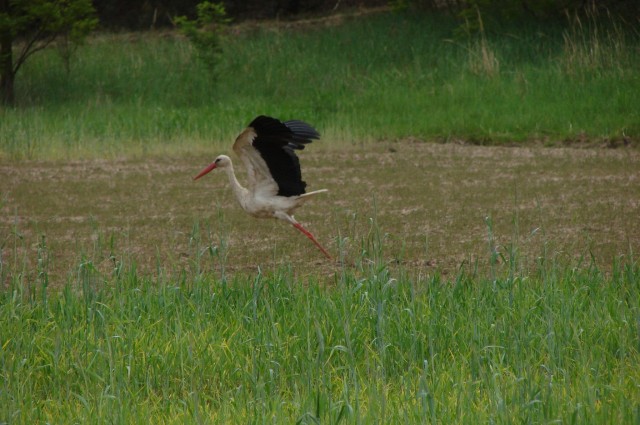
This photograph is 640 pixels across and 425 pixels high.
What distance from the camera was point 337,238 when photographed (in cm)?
583

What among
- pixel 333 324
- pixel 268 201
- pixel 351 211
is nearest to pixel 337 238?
pixel 333 324

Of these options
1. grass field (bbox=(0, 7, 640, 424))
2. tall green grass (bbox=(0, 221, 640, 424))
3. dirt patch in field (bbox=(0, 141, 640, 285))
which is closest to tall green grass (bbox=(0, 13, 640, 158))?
grass field (bbox=(0, 7, 640, 424))

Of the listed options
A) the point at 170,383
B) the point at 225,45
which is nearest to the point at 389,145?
the point at 225,45

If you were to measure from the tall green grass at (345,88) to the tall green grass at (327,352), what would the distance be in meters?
7.56

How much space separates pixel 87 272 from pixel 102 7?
19.6 metres

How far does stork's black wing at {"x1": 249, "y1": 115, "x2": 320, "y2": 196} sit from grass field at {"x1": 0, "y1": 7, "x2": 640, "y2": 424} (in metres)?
0.53

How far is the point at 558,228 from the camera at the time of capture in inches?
310

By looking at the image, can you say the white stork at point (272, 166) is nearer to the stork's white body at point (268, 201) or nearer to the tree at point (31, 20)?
the stork's white body at point (268, 201)

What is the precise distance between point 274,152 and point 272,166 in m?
0.17

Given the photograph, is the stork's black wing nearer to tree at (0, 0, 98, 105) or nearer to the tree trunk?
tree at (0, 0, 98, 105)

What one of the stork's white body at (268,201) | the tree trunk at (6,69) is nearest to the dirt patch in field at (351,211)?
the stork's white body at (268,201)

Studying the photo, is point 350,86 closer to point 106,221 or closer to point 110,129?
point 110,129

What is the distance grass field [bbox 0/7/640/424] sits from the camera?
4160mm

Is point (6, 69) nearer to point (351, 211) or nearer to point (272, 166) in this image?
point (351, 211)
